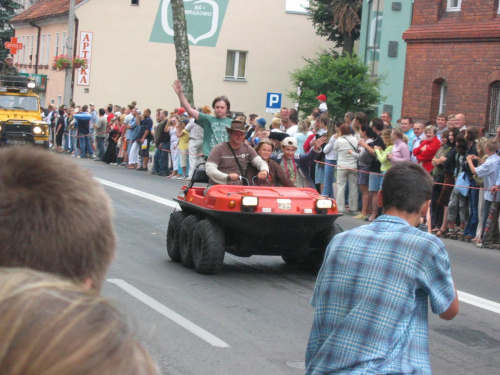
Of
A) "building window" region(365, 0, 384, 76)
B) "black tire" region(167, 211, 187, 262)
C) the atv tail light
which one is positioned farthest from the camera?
"building window" region(365, 0, 384, 76)

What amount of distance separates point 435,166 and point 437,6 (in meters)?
11.7

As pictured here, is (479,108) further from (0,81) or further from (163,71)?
(163,71)

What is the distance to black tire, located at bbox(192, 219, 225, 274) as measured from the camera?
386 inches

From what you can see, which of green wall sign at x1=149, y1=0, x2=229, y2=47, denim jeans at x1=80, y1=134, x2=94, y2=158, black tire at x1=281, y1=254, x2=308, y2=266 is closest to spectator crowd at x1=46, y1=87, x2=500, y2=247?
black tire at x1=281, y1=254, x2=308, y2=266

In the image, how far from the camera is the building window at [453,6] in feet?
83.9

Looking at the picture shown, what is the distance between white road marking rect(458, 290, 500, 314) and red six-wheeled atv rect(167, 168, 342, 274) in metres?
1.71

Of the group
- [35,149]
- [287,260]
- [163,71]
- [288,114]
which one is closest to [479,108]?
[288,114]

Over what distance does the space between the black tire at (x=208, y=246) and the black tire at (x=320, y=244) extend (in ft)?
4.14

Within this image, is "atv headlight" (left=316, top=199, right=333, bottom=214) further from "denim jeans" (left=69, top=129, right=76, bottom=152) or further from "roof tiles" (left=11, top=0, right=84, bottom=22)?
"roof tiles" (left=11, top=0, right=84, bottom=22)

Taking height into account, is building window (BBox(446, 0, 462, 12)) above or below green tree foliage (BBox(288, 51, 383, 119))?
above

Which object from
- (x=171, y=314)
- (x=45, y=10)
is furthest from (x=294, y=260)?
(x=45, y=10)

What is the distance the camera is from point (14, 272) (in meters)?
1.26

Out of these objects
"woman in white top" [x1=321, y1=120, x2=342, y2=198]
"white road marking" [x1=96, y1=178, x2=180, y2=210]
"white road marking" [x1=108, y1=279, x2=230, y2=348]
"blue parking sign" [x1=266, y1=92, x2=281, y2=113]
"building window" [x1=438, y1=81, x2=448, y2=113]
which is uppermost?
"building window" [x1=438, y1=81, x2=448, y2=113]

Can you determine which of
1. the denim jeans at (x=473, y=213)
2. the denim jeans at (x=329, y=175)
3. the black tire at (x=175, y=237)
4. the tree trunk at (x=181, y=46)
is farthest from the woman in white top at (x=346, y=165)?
the tree trunk at (x=181, y=46)
